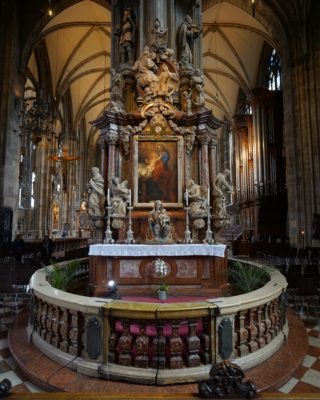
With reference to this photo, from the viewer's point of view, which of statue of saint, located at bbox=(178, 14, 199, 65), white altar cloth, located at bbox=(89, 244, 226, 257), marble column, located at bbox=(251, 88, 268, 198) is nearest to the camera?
white altar cloth, located at bbox=(89, 244, 226, 257)

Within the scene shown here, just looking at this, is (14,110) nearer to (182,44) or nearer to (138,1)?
(138,1)

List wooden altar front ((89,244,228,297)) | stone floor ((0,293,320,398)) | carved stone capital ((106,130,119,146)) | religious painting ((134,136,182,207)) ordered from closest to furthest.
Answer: stone floor ((0,293,320,398)) < wooden altar front ((89,244,228,297)) < religious painting ((134,136,182,207)) < carved stone capital ((106,130,119,146))

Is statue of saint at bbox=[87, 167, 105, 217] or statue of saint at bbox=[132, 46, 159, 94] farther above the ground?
statue of saint at bbox=[132, 46, 159, 94]

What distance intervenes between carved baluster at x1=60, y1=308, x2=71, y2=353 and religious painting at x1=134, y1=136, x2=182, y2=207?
439cm

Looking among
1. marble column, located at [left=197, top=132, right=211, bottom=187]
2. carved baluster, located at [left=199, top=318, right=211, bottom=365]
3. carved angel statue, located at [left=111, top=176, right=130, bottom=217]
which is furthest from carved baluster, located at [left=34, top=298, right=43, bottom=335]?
marble column, located at [left=197, top=132, right=211, bottom=187]

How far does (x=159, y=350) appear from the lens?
9.09ft

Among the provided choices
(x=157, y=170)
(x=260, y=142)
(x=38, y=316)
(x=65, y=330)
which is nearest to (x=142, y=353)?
(x=65, y=330)

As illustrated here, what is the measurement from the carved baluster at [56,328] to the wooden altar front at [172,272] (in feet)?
8.96

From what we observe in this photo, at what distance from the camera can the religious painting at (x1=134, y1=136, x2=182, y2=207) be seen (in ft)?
24.5

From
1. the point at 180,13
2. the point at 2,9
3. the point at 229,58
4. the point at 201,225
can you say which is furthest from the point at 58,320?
the point at 229,58

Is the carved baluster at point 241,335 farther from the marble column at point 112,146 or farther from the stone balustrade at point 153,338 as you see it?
the marble column at point 112,146

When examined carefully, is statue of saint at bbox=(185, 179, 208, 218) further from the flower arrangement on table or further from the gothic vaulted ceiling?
the gothic vaulted ceiling

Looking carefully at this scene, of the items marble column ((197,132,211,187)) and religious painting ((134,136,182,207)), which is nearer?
religious painting ((134,136,182,207))

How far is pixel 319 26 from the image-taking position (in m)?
13.2
